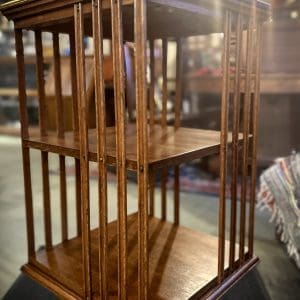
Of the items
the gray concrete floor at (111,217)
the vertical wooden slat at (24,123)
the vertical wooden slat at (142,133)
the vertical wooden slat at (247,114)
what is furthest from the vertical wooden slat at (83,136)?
Answer: the gray concrete floor at (111,217)

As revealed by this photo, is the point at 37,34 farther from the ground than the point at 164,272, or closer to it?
farther from the ground

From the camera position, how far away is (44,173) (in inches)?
42.3

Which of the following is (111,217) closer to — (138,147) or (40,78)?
(40,78)

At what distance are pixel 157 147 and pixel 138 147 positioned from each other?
19cm

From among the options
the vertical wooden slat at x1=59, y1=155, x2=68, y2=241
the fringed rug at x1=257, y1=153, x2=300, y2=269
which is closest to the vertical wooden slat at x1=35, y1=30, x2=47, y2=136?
the vertical wooden slat at x1=59, y1=155, x2=68, y2=241

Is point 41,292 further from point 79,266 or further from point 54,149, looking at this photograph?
point 54,149

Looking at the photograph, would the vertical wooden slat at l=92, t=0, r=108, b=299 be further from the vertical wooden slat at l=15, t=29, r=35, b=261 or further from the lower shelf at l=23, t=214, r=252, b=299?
the vertical wooden slat at l=15, t=29, r=35, b=261

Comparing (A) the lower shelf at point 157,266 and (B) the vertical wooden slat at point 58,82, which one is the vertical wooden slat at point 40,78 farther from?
(A) the lower shelf at point 157,266

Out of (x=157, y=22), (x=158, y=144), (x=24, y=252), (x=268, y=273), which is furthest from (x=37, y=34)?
(x=268, y=273)

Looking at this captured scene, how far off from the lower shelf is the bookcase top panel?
1.98 ft

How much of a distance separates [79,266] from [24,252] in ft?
1.89

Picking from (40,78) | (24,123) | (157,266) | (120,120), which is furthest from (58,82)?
(157,266)

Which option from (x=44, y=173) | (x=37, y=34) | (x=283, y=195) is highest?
(x=37, y=34)

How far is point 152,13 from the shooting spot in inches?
33.4
